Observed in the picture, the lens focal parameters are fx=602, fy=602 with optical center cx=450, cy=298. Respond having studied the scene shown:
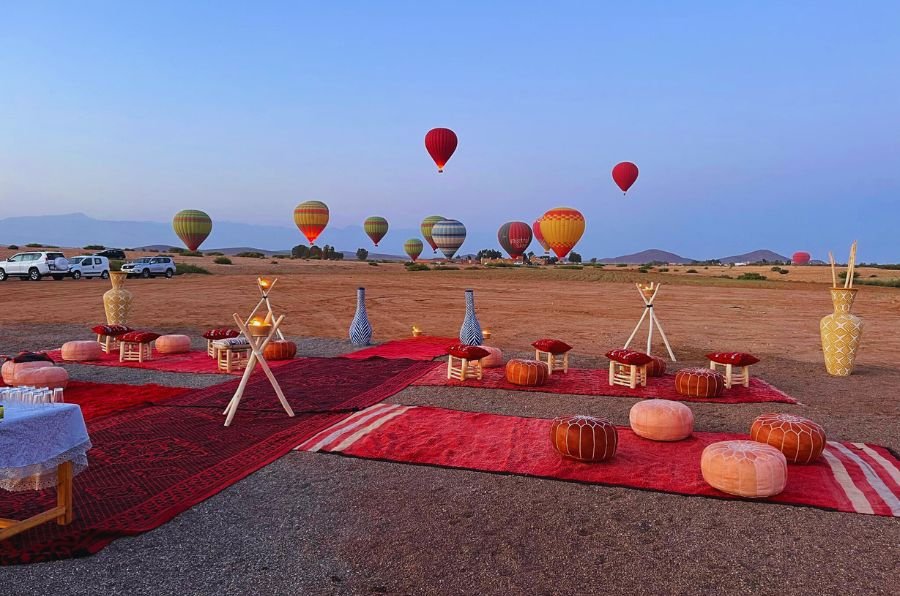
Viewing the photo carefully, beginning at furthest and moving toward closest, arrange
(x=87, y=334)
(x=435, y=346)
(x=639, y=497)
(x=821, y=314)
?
(x=821, y=314)
(x=87, y=334)
(x=435, y=346)
(x=639, y=497)

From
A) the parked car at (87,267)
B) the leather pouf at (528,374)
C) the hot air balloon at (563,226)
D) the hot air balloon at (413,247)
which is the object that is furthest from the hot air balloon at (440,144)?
→ the hot air balloon at (413,247)

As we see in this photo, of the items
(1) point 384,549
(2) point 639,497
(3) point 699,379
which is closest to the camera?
(1) point 384,549

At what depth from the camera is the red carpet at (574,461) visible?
17.4 feet

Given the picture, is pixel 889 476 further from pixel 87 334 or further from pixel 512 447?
pixel 87 334

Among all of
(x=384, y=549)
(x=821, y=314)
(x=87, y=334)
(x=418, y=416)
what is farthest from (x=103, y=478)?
(x=821, y=314)

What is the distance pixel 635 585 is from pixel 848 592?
1291mm

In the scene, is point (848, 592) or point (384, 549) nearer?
point (848, 592)

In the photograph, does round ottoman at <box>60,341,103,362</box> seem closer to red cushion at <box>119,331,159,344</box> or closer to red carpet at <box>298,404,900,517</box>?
red cushion at <box>119,331,159,344</box>

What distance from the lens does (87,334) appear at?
15.4 metres

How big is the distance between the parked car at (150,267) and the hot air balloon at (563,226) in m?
26.1

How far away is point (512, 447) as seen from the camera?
6559 millimetres

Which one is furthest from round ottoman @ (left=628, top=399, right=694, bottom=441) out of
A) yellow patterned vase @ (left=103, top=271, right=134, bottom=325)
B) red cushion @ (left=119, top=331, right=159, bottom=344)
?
yellow patterned vase @ (left=103, top=271, right=134, bottom=325)

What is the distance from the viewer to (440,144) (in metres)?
38.6

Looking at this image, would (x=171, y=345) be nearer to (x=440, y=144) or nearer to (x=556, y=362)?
(x=556, y=362)
